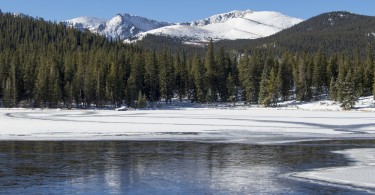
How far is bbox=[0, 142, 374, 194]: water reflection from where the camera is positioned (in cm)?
1930

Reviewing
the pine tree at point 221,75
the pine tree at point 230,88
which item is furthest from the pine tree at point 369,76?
the pine tree at point 221,75

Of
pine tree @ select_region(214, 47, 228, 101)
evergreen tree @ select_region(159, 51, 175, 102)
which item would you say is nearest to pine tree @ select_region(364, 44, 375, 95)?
pine tree @ select_region(214, 47, 228, 101)

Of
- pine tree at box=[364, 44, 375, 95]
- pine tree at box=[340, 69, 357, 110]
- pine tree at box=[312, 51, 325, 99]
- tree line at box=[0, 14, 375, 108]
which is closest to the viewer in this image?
pine tree at box=[340, 69, 357, 110]

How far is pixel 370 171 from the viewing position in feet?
76.1

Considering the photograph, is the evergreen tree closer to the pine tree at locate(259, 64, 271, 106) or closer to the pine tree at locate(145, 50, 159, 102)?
the pine tree at locate(145, 50, 159, 102)

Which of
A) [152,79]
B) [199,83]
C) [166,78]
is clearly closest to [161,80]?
[166,78]

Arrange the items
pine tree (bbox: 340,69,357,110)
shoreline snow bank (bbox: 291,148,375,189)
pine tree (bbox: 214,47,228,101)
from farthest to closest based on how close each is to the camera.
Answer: pine tree (bbox: 214,47,228,101) → pine tree (bbox: 340,69,357,110) → shoreline snow bank (bbox: 291,148,375,189)

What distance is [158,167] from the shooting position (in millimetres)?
24484

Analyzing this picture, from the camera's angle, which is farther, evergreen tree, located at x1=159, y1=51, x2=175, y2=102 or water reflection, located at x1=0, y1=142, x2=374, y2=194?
evergreen tree, located at x1=159, y1=51, x2=175, y2=102

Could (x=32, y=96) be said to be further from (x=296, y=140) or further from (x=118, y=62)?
(x=296, y=140)

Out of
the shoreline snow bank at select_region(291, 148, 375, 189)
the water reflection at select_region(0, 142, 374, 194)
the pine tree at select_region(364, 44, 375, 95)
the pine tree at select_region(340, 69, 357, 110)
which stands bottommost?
the shoreline snow bank at select_region(291, 148, 375, 189)

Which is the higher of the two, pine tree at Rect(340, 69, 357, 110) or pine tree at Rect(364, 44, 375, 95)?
pine tree at Rect(364, 44, 375, 95)

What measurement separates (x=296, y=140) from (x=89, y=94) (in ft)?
264

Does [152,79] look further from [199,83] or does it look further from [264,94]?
[264,94]
